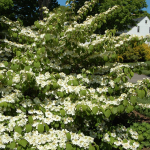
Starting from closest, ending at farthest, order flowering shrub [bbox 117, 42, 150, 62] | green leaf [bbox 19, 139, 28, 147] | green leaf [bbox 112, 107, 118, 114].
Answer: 1. green leaf [bbox 19, 139, 28, 147]
2. green leaf [bbox 112, 107, 118, 114]
3. flowering shrub [bbox 117, 42, 150, 62]

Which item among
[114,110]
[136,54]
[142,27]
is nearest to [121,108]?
[114,110]

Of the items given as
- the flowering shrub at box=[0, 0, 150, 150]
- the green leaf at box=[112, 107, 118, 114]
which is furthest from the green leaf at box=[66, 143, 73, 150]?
the green leaf at box=[112, 107, 118, 114]

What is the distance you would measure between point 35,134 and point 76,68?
5.05ft

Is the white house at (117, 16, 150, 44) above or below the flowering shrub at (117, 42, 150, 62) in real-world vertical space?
above

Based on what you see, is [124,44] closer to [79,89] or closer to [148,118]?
[79,89]

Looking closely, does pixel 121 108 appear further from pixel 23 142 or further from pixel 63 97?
pixel 23 142

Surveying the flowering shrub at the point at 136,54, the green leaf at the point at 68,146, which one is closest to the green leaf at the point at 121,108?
the green leaf at the point at 68,146

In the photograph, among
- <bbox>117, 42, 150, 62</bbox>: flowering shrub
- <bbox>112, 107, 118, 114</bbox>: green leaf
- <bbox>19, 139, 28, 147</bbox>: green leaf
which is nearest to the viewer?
<bbox>19, 139, 28, 147</bbox>: green leaf

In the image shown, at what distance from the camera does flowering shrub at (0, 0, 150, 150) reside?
6.64 ft

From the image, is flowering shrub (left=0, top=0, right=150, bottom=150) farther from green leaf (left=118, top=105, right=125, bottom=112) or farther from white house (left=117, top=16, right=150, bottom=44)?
white house (left=117, top=16, right=150, bottom=44)

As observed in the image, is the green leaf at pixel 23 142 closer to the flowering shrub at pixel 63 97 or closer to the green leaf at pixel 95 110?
the flowering shrub at pixel 63 97

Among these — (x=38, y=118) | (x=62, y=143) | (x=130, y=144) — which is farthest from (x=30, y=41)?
(x=130, y=144)

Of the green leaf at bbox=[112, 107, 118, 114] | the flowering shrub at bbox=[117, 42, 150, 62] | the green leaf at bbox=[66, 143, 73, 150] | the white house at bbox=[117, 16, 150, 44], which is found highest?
the white house at bbox=[117, 16, 150, 44]

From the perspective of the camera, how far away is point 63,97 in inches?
95.2
